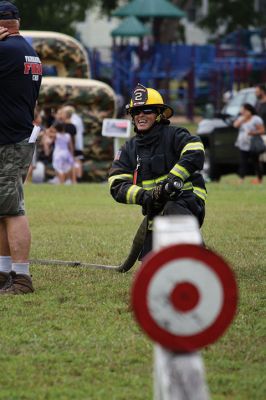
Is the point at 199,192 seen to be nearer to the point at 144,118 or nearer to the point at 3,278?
the point at 144,118

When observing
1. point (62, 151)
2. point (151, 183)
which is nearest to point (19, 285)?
point (151, 183)

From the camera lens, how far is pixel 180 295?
446cm

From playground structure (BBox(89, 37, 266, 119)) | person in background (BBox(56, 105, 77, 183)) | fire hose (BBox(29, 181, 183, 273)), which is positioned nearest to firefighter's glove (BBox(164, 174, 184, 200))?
fire hose (BBox(29, 181, 183, 273))

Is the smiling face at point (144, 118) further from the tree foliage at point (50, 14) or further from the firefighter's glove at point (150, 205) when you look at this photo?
the tree foliage at point (50, 14)

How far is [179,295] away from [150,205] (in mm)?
4087

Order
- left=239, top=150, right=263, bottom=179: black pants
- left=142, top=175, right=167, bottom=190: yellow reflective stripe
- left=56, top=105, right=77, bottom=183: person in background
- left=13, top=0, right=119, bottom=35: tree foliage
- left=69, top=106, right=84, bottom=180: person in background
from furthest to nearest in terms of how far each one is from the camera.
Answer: left=13, top=0, right=119, bottom=35: tree foliage, left=69, top=106, right=84, bottom=180: person in background, left=56, top=105, right=77, bottom=183: person in background, left=239, top=150, right=263, bottom=179: black pants, left=142, top=175, right=167, bottom=190: yellow reflective stripe

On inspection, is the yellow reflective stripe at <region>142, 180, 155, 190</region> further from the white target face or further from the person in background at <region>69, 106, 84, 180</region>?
the person in background at <region>69, 106, 84, 180</region>

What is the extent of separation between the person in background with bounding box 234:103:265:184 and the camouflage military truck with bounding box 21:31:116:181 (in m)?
3.25

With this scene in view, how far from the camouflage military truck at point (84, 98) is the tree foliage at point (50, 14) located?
1820 cm

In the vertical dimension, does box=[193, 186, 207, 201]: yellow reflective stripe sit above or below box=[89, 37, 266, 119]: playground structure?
above

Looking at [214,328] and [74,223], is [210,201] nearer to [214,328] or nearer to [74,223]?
[74,223]

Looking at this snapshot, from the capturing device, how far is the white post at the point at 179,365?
4.40m

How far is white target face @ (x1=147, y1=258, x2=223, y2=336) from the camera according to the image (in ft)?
14.6

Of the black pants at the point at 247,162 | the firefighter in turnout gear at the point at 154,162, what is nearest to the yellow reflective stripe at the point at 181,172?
the firefighter in turnout gear at the point at 154,162
